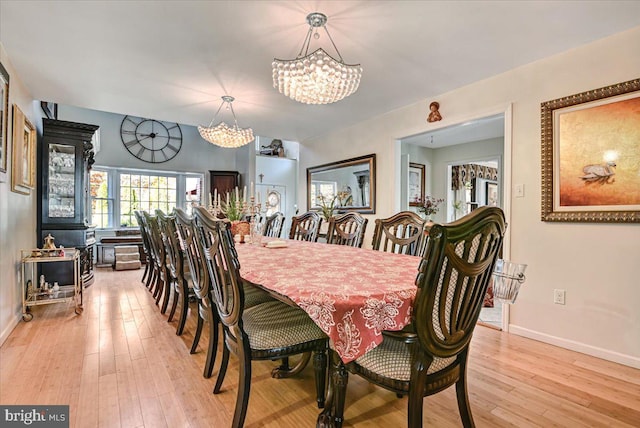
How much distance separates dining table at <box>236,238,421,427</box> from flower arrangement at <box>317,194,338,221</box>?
10.6 ft

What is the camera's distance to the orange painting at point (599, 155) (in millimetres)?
2244

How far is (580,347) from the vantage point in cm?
245

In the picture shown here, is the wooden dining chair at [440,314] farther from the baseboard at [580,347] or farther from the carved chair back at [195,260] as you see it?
the baseboard at [580,347]

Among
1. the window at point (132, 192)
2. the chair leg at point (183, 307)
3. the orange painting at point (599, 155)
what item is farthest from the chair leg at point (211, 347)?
the window at point (132, 192)

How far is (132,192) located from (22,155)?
4.23 m

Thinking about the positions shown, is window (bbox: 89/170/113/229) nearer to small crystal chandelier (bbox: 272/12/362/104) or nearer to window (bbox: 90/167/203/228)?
window (bbox: 90/167/203/228)

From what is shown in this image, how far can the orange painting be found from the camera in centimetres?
224

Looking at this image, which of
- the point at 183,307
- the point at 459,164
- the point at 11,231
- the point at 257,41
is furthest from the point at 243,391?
the point at 459,164

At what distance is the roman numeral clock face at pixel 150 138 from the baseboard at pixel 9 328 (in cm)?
482

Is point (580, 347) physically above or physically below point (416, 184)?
below

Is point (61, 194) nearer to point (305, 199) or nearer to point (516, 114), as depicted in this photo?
point (305, 199)

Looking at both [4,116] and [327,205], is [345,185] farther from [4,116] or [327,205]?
[4,116]

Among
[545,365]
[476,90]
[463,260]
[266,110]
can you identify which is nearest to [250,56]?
[266,110]

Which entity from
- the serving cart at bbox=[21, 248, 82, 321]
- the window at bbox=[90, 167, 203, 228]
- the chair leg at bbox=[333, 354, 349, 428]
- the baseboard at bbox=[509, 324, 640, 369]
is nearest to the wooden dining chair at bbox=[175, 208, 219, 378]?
the chair leg at bbox=[333, 354, 349, 428]
